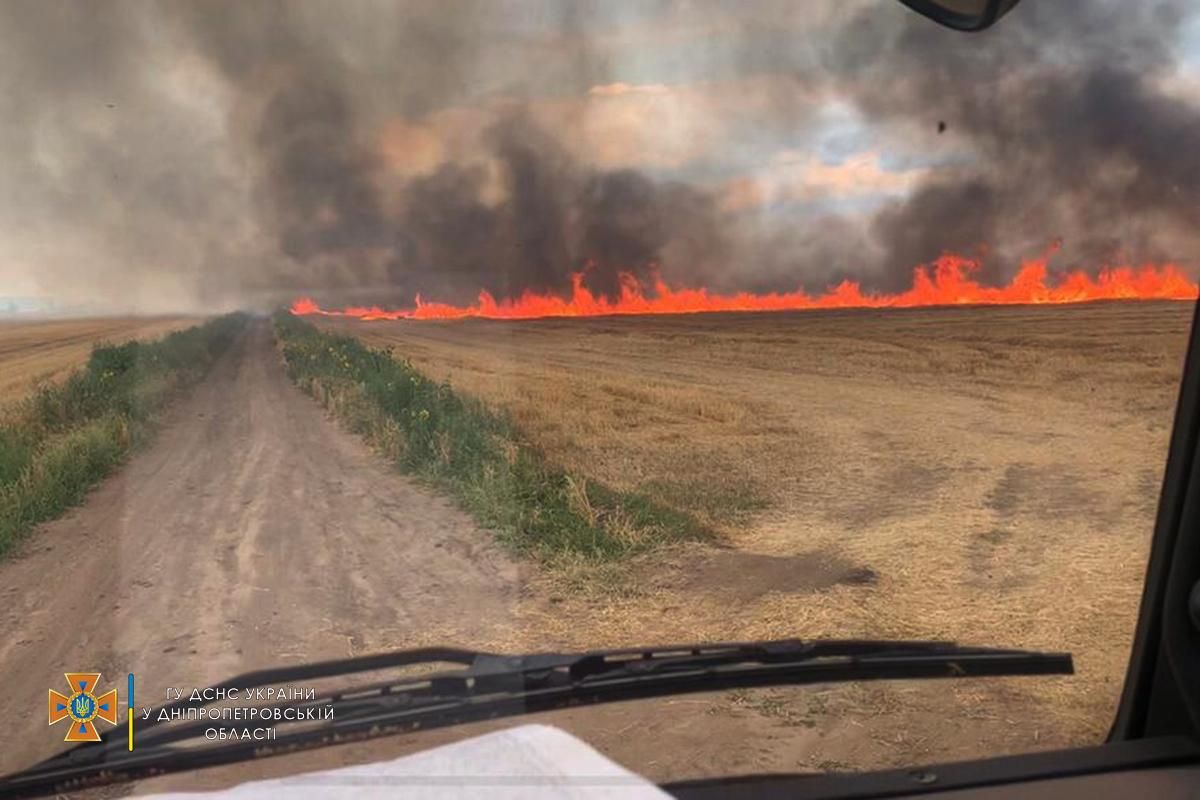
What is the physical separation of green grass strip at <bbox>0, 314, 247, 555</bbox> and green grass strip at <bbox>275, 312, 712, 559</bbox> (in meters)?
0.45

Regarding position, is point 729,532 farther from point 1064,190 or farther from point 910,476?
point 1064,190

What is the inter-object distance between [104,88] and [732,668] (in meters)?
2.18

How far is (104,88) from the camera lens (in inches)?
109

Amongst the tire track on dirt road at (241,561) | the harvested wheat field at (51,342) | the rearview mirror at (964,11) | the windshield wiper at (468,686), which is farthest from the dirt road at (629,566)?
the rearview mirror at (964,11)

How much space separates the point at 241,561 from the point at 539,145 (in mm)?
1605

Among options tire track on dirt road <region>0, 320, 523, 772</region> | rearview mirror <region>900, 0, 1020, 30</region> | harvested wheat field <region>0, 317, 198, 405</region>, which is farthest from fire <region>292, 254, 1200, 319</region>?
rearview mirror <region>900, 0, 1020, 30</region>

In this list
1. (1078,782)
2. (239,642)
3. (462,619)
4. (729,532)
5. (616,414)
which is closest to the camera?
(1078,782)

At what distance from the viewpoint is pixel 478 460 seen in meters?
3.87

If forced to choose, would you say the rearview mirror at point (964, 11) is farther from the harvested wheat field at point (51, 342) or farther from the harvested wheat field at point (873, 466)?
the harvested wheat field at point (51, 342)

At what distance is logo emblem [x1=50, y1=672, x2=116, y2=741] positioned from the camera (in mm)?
2549

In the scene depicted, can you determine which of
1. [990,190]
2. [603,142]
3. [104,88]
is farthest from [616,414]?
[104,88]

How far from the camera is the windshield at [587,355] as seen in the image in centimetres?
284

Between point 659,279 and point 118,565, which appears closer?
point 118,565

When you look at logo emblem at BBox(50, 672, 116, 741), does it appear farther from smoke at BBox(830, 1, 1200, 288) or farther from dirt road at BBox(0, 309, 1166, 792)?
smoke at BBox(830, 1, 1200, 288)
